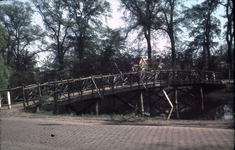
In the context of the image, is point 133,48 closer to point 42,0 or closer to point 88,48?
point 88,48

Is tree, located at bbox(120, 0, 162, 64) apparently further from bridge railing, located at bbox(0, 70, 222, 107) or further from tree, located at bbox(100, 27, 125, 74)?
bridge railing, located at bbox(0, 70, 222, 107)

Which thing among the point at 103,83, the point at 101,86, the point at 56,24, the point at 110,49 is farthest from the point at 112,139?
the point at 56,24

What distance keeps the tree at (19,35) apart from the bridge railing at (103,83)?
23.2 ft

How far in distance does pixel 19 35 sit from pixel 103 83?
45.0 feet

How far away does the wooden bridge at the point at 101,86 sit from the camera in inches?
507

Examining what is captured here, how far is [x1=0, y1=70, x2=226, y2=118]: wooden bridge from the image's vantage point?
42.2 ft

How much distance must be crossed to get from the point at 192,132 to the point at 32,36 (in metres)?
24.2

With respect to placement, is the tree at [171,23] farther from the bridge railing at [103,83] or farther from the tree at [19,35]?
the tree at [19,35]

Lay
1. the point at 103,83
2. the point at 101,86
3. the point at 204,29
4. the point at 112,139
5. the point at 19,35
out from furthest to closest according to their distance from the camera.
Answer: the point at 19,35, the point at 204,29, the point at 101,86, the point at 103,83, the point at 112,139

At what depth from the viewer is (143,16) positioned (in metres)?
26.2

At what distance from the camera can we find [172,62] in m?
27.6

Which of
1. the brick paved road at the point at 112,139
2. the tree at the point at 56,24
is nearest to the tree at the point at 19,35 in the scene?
the tree at the point at 56,24

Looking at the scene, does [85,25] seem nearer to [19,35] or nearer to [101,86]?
[19,35]

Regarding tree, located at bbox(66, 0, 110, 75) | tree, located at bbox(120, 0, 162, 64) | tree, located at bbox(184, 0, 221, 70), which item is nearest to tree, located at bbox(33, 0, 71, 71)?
tree, located at bbox(66, 0, 110, 75)
